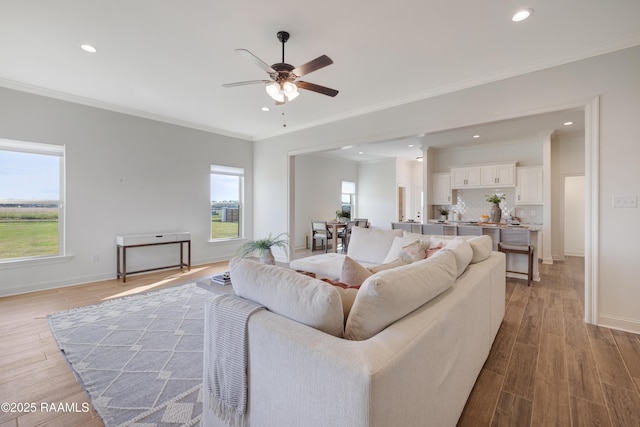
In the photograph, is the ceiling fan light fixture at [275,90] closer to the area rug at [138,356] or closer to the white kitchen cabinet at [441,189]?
the area rug at [138,356]

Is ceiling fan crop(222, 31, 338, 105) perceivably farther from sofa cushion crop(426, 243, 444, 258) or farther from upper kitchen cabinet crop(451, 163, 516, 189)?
upper kitchen cabinet crop(451, 163, 516, 189)

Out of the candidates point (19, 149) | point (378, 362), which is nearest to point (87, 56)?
point (19, 149)

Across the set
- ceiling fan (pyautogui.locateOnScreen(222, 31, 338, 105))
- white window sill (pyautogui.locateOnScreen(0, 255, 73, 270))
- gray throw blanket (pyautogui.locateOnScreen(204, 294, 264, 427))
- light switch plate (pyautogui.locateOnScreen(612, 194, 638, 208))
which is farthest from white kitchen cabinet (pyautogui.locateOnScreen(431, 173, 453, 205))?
white window sill (pyautogui.locateOnScreen(0, 255, 73, 270))

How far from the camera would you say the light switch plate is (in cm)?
271

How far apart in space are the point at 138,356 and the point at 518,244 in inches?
203

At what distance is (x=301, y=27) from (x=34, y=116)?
4153 mm

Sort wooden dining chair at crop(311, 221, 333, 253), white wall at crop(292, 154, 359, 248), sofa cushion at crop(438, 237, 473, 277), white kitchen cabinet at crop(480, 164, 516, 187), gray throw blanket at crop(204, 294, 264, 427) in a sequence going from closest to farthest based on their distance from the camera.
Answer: gray throw blanket at crop(204, 294, 264, 427) → sofa cushion at crop(438, 237, 473, 277) → white kitchen cabinet at crop(480, 164, 516, 187) → wooden dining chair at crop(311, 221, 333, 253) → white wall at crop(292, 154, 359, 248)

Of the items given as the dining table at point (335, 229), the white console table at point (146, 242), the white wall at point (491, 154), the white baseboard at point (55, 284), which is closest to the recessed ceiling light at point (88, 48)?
the white console table at point (146, 242)

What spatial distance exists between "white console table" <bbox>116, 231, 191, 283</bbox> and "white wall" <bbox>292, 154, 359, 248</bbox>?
10.3 feet

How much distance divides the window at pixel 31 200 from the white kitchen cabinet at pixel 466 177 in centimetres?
793

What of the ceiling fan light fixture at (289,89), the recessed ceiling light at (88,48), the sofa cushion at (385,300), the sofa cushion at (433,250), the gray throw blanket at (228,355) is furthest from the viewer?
the recessed ceiling light at (88,48)

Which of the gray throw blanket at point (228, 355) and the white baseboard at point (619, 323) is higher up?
the gray throw blanket at point (228, 355)

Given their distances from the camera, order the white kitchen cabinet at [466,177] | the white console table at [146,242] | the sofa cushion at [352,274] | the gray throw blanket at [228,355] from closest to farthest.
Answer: the gray throw blanket at [228,355]
the sofa cushion at [352,274]
the white console table at [146,242]
the white kitchen cabinet at [466,177]

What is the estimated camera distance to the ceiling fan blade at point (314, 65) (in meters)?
2.27
